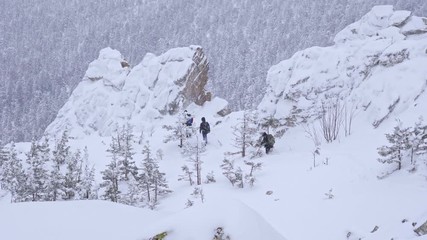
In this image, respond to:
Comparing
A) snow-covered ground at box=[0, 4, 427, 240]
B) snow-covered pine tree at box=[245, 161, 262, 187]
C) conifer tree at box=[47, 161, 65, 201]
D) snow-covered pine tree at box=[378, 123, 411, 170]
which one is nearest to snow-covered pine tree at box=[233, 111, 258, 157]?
snow-covered ground at box=[0, 4, 427, 240]

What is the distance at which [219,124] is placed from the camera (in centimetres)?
2939

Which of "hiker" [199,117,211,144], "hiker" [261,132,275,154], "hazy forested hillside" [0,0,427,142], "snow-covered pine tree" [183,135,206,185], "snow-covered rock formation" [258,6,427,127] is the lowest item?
"snow-covered pine tree" [183,135,206,185]

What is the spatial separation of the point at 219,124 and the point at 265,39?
13189cm

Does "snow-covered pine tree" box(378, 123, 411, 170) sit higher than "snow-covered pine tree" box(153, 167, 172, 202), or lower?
higher

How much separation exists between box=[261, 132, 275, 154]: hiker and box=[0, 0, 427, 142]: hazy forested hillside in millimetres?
87787

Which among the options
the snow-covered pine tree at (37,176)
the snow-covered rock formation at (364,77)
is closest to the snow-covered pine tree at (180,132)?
the snow-covered rock formation at (364,77)

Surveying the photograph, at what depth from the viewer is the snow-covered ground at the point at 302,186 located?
6.60m

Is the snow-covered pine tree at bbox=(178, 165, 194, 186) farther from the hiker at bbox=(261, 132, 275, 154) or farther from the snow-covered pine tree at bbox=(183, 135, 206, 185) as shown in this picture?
the hiker at bbox=(261, 132, 275, 154)

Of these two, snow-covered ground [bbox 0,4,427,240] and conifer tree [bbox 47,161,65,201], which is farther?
conifer tree [bbox 47,161,65,201]

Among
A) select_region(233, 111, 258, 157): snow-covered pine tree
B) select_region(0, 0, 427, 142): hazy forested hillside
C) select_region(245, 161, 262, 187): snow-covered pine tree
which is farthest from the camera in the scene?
select_region(0, 0, 427, 142): hazy forested hillside

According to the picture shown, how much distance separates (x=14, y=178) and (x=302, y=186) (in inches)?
587

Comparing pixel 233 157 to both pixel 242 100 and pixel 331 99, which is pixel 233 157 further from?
pixel 242 100

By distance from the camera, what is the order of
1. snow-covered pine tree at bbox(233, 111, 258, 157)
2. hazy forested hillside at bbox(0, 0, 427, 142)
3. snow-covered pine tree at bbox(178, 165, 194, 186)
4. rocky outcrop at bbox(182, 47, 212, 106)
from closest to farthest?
snow-covered pine tree at bbox(178, 165, 194, 186), snow-covered pine tree at bbox(233, 111, 258, 157), rocky outcrop at bbox(182, 47, 212, 106), hazy forested hillside at bbox(0, 0, 427, 142)

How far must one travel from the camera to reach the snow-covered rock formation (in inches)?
800
